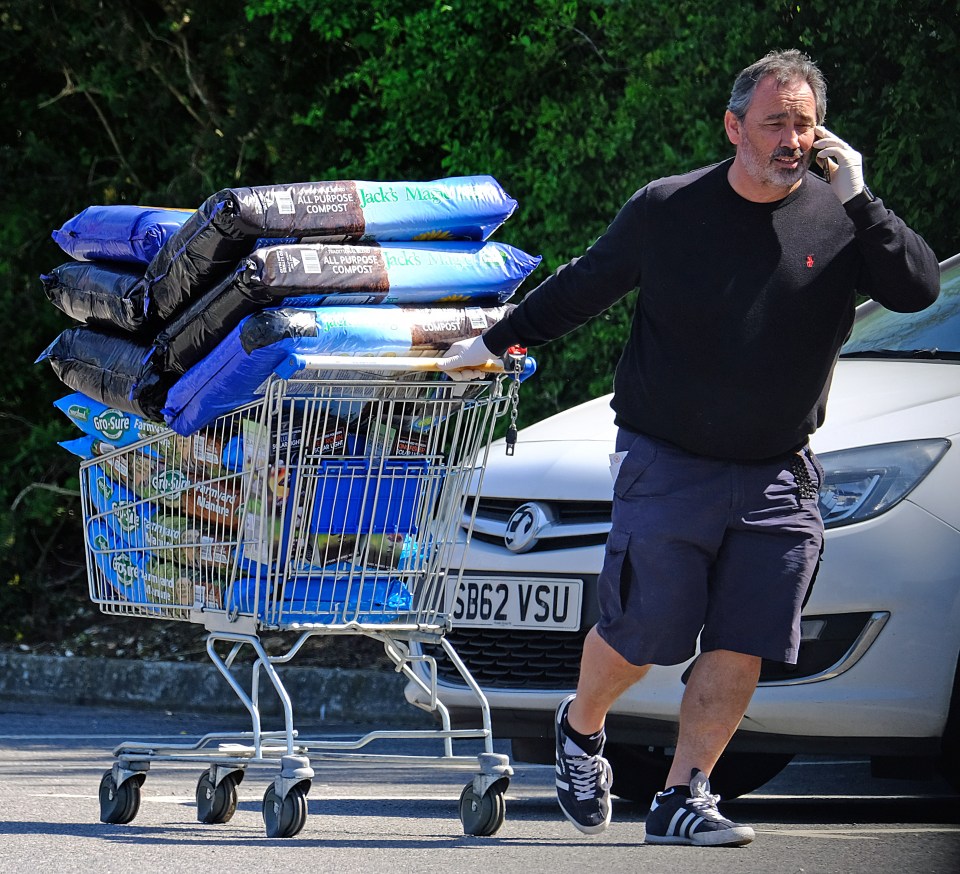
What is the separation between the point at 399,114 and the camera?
9.12 metres

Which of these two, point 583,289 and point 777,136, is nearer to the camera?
point 777,136

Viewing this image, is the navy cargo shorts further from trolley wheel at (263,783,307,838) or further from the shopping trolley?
trolley wheel at (263,783,307,838)

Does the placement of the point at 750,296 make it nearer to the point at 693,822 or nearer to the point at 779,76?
the point at 779,76

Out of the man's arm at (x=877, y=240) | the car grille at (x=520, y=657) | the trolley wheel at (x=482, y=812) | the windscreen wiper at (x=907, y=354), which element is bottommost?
the trolley wheel at (x=482, y=812)

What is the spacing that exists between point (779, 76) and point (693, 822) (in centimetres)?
169

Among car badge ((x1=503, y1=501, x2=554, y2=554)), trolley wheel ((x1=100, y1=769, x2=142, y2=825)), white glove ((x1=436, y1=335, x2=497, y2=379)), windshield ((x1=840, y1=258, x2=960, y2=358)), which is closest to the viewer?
white glove ((x1=436, y1=335, x2=497, y2=379))

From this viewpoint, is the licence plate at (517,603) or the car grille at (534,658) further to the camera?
the licence plate at (517,603)

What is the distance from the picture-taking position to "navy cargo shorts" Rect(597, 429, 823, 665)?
4.18 meters

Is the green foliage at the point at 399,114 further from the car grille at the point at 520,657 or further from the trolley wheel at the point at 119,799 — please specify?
the trolley wheel at the point at 119,799

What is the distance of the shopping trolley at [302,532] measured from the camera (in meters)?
4.50

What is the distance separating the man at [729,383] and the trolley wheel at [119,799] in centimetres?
134

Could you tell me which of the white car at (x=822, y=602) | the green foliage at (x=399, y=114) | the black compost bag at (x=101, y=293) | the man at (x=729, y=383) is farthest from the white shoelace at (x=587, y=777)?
the green foliage at (x=399, y=114)

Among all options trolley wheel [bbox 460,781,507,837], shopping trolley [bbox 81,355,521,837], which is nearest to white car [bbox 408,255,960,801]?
shopping trolley [bbox 81,355,521,837]

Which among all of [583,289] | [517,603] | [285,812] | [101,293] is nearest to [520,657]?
[517,603]
